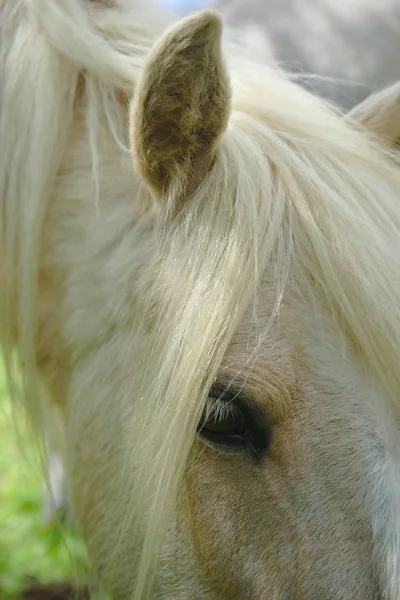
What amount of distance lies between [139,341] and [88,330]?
14 cm

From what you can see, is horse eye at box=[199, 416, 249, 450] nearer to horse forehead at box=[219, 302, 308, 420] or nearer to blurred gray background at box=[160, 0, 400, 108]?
horse forehead at box=[219, 302, 308, 420]

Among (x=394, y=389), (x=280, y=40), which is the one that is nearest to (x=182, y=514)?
(x=394, y=389)

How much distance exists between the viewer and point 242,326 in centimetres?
113

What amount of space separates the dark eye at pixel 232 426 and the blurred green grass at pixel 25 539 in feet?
4.24

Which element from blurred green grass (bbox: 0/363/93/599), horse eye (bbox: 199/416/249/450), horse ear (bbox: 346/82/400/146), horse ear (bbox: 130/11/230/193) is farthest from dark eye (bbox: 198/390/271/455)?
blurred green grass (bbox: 0/363/93/599)

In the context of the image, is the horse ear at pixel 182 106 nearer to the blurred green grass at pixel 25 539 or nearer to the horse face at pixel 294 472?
the horse face at pixel 294 472

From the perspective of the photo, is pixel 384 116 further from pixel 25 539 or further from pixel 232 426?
pixel 25 539

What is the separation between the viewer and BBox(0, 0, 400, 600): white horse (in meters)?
1.06

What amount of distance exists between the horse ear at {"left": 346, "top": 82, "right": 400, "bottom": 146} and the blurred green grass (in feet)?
5.21

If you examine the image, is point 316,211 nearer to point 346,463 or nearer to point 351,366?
point 351,366

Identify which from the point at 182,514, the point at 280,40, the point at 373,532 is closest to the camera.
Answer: the point at 373,532

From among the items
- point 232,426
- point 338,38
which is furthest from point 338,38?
point 232,426

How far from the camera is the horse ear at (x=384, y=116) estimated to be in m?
1.37

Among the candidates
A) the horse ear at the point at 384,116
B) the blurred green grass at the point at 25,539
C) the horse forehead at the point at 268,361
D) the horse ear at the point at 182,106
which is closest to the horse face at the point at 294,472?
the horse forehead at the point at 268,361
